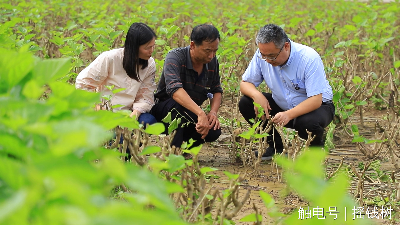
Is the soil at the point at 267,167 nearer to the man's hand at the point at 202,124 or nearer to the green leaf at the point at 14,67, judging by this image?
the man's hand at the point at 202,124

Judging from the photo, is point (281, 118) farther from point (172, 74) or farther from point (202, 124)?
point (172, 74)

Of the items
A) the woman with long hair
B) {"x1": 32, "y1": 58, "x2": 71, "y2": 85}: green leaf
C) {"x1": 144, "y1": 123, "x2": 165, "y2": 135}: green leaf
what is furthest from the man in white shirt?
{"x1": 32, "y1": 58, "x2": 71, "y2": 85}: green leaf

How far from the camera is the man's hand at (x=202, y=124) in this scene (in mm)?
2859

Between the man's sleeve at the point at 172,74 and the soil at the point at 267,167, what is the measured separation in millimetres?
459

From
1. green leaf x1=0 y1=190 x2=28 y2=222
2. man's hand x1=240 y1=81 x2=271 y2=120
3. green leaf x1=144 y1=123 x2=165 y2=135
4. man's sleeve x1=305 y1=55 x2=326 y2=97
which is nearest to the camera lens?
green leaf x1=0 y1=190 x2=28 y2=222

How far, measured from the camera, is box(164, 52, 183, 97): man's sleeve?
2.87 m

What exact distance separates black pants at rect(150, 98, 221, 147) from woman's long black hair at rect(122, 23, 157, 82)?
0.25 meters

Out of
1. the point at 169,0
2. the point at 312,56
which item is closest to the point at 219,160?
the point at 312,56

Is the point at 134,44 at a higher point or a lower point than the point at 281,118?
higher

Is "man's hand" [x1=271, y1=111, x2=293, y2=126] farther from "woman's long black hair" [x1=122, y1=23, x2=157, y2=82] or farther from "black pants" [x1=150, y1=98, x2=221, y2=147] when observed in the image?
"woman's long black hair" [x1=122, y1=23, x2=157, y2=82]

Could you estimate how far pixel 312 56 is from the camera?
2.97 m

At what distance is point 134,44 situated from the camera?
2.82 metres

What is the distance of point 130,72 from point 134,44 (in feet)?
0.56

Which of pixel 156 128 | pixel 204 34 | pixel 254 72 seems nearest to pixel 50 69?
pixel 156 128
